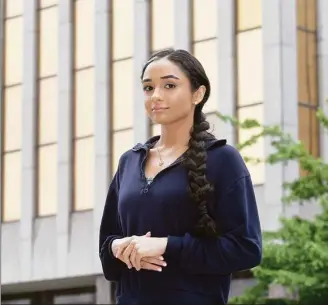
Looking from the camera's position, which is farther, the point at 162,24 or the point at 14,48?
Answer: the point at 14,48

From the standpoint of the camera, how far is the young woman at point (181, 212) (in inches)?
124

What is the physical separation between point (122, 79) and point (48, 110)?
9.48 ft

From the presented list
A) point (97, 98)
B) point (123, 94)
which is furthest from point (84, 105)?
point (123, 94)

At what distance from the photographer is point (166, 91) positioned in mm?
3244

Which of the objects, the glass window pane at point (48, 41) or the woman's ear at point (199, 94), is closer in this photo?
the woman's ear at point (199, 94)

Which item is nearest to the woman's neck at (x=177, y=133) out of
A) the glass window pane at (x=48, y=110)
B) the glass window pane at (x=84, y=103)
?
the glass window pane at (x=84, y=103)

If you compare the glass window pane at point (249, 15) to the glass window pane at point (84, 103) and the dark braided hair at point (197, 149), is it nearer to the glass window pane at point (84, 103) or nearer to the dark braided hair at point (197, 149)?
the glass window pane at point (84, 103)

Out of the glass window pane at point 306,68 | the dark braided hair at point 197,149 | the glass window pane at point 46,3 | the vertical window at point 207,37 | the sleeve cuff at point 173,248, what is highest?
the glass window pane at point 46,3

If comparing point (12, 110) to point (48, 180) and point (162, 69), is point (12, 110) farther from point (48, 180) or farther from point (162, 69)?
point (162, 69)

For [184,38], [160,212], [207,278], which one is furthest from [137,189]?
[184,38]

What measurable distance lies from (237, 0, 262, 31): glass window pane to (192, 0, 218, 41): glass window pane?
732 mm

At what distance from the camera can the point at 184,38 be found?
1141 inches

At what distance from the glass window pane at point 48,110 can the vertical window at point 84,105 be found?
81 cm

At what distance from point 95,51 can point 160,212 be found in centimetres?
2824
